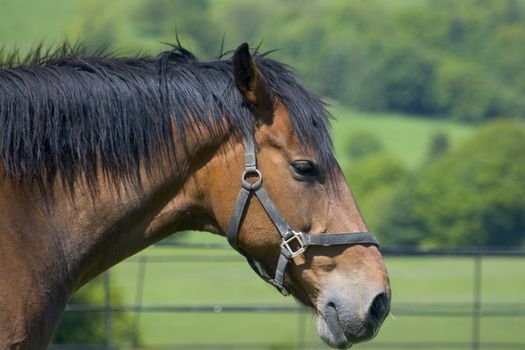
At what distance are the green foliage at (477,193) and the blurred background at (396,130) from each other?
0.09m

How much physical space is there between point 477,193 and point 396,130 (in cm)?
1511

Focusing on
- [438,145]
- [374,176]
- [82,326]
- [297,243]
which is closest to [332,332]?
[297,243]

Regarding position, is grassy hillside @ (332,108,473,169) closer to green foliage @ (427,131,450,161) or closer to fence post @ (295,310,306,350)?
green foliage @ (427,131,450,161)

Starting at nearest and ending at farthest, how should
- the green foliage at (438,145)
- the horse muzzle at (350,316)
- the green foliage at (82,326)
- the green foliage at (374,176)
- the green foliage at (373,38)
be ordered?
the horse muzzle at (350,316)
the green foliage at (82,326)
the green foliage at (374,176)
the green foliage at (438,145)
the green foliage at (373,38)

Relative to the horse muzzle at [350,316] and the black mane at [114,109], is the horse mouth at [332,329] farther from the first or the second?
the black mane at [114,109]

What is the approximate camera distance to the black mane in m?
3.02

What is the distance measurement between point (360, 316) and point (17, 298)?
111 centimetres

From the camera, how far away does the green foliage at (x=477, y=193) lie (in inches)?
2418

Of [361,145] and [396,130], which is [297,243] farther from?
[396,130]

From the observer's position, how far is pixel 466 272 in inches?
2181

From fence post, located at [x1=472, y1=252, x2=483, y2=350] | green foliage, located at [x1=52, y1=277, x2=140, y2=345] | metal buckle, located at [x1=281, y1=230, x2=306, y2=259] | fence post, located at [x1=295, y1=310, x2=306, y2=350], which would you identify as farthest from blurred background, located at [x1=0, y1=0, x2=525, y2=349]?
metal buckle, located at [x1=281, y1=230, x2=306, y2=259]

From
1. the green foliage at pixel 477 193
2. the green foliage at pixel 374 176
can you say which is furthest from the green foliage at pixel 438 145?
the green foliage at pixel 477 193

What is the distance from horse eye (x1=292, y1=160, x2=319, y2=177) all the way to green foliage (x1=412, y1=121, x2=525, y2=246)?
57889mm

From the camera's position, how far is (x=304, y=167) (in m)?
3.18
